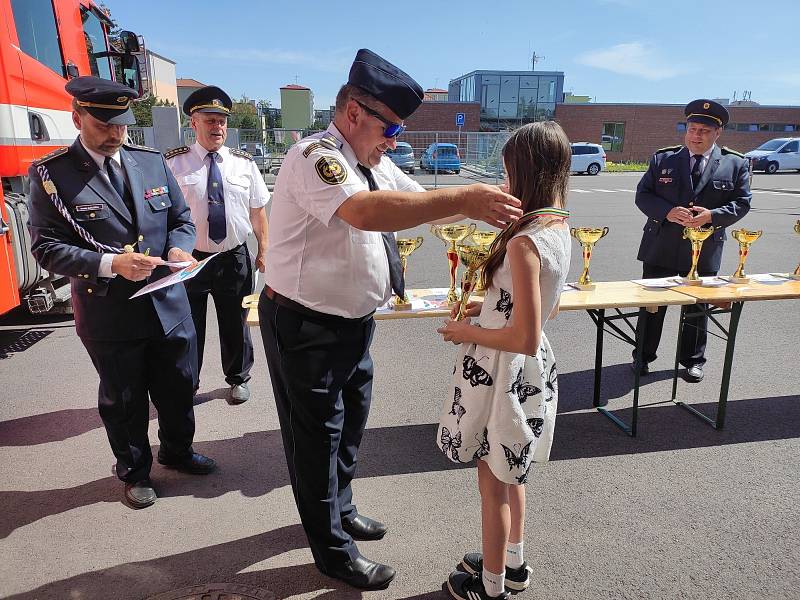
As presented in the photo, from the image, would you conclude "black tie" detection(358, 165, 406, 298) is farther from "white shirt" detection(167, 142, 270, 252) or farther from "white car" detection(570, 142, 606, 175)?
"white car" detection(570, 142, 606, 175)

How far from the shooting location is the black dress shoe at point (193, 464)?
10.3ft

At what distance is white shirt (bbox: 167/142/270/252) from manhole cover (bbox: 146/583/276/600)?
6.90ft

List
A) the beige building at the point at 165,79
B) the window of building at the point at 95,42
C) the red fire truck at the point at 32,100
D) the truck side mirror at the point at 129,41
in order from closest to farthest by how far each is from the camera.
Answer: the red fire truck at the point at 32,100 < the window of building at the point at 95,42 < the truck side mirror at the point at 129,41 < the beige building at the point at 165,79

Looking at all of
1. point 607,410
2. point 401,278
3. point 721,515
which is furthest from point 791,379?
point 401,278

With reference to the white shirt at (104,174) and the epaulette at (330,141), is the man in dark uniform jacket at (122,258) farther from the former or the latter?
the epaulette at (330,141)

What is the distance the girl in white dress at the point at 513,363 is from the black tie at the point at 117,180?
5.48 ft

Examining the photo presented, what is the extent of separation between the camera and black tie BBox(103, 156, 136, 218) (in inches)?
105

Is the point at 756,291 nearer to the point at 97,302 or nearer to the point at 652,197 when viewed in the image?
the point at 652,197

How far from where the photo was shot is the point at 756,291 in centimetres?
366

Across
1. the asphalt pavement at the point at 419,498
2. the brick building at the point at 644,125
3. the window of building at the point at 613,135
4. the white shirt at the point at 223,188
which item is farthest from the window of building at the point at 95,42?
the window of building at the point at 613,135

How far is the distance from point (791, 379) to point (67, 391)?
556cm

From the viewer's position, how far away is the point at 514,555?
2299mm

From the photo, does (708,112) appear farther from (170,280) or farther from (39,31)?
(39,31)

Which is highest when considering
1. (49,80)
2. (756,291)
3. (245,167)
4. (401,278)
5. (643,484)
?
(49,80)
